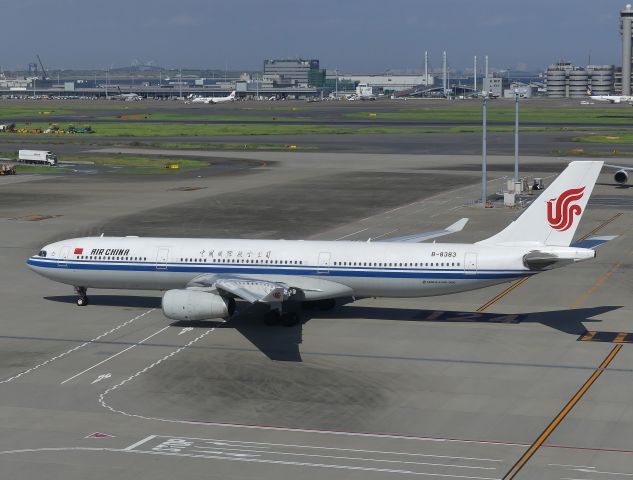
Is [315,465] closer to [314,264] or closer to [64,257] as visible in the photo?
[314,264]

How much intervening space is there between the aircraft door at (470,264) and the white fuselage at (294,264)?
0.05 metres

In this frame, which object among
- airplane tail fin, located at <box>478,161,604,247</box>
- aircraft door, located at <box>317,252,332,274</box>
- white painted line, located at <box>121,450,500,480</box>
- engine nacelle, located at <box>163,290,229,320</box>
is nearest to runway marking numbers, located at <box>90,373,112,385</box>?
engine nacelle, located at <box>163,290,229,320</box>

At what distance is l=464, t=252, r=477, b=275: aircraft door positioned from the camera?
54000 mm

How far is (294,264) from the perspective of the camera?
186ft

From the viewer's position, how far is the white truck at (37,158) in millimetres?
149750

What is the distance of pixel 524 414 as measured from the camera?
41156 millimetres

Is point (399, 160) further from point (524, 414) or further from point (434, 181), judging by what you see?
point (524, 414)

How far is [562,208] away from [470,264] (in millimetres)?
5579

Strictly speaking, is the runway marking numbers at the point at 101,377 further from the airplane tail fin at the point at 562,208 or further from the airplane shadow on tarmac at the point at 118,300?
the airplane tail fin at the point at 562,208

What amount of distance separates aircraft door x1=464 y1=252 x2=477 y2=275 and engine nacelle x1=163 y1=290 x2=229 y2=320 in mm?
12815

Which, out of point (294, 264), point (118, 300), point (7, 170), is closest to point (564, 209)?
point (294, 264)

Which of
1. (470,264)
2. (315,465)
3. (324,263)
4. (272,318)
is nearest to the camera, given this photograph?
(315,465)

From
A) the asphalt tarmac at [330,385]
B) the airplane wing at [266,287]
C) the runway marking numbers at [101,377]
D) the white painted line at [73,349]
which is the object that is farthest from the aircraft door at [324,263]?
the runway marking numbers at [101,377]

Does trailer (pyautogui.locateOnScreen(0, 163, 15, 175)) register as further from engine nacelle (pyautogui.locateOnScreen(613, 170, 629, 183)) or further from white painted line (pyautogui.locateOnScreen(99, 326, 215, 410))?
white painted line (pyautogui.locateOnScreen(99, 326, 215, 410))
